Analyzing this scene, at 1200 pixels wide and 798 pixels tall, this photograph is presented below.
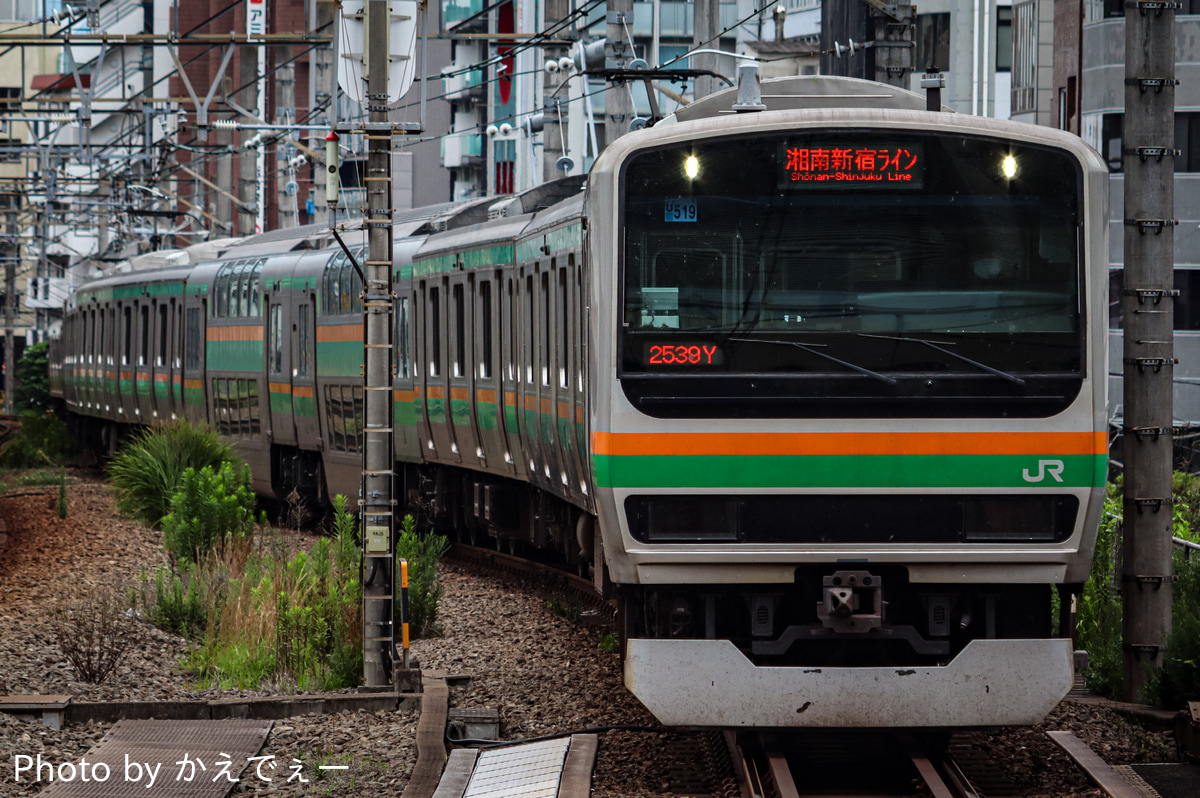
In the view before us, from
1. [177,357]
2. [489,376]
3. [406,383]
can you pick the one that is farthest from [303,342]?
[489,376]

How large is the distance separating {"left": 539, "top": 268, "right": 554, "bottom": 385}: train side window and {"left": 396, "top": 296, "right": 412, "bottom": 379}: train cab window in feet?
19.0

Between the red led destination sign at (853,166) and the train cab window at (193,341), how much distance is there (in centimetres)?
1776

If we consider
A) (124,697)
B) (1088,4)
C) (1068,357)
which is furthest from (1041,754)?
(1088,4)

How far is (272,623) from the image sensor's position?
12.2 m

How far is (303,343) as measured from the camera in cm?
2095

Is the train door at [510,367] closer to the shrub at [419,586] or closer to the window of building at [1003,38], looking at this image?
the shrub at [419,586]

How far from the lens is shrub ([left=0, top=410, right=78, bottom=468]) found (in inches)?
1334

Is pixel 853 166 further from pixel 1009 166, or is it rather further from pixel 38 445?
pixel 38 445

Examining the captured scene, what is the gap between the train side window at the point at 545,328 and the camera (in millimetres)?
12414

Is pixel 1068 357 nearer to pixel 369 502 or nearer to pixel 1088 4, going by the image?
pixel 369 502

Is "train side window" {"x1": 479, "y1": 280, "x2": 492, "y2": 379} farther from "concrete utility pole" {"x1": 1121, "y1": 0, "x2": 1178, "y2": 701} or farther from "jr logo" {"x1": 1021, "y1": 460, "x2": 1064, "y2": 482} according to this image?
"jr logo" {"x1": 1021, "y1": 460, "x2": 1064, "y2": 482}

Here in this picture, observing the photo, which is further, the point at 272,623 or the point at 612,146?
the point at 272,623

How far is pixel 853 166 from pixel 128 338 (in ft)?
74.4

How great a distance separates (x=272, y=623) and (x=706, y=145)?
5.29 m
